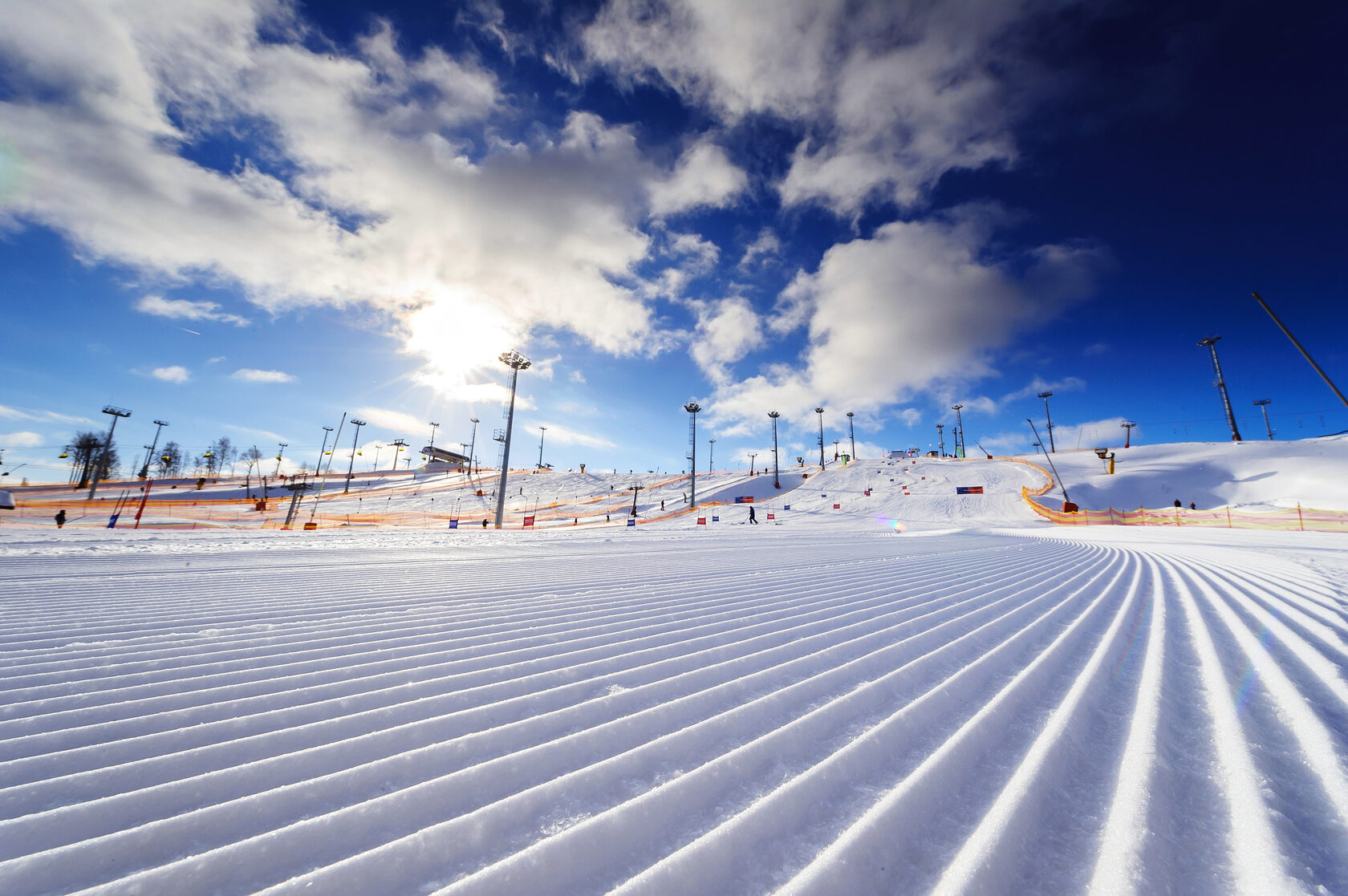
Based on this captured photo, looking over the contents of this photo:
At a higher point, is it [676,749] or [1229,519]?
[1229,519]

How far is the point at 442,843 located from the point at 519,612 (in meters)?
3.83

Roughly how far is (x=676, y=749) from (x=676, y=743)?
0.05 metres

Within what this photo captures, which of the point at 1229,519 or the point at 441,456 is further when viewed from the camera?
Result: the point at 441,456

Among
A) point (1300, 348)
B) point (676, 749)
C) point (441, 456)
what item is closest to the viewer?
point (676, 749)

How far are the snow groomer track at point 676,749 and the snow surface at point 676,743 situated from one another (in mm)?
14

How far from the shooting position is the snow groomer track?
151 cm

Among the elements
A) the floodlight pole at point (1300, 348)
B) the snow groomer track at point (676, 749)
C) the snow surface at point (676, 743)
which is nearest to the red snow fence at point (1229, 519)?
the floodlight pole at point (1300, 348)

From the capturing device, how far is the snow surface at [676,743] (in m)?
1.52

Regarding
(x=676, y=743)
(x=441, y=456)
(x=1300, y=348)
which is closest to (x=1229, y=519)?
(x=1300, y=348)

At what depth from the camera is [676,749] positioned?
2264 millimetres

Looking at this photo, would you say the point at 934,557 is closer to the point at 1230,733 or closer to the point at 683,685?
the point at 1230,733

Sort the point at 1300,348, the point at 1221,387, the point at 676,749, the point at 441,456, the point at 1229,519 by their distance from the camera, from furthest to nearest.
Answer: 1. the point at 441,456
2. the point at 1221,387
3. the point at 1229,519
4. the point at 1300,348
5. the point at 676,749

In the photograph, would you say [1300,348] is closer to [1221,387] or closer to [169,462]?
[1221,387]

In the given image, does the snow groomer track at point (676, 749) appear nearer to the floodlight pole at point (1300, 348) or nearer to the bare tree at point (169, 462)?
the floodlight pole at point (1300, 348)
